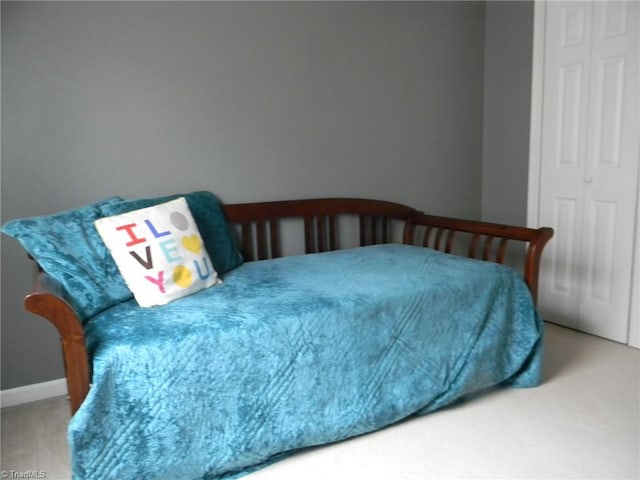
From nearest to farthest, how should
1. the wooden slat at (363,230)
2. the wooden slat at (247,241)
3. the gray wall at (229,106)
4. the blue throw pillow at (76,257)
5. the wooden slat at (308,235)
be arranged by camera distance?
1. the blue throw pillow at (76,257)
2. the gray wall at (229,106)
3. the wooden slat at (247,241)
4. the wooden slat at (308,235)
5. the wooden slat at (363,230)

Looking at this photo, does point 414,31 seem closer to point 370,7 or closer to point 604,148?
point 370,7

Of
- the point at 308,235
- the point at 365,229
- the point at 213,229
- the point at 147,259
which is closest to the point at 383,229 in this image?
the point at 365,229

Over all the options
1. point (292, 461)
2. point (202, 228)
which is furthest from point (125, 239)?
point (292, 461)

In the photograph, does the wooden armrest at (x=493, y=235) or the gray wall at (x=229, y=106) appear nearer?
the gray wall at (x=229, y=106)

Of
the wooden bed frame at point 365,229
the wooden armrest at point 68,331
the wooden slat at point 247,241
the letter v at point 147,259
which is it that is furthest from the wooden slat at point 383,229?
the wooden armrest at point 68,331

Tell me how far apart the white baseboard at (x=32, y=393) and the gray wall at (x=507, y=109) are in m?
2.53

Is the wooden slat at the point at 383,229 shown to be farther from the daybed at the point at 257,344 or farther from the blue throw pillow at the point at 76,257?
A: the blue throw pillow at the point at 76,257

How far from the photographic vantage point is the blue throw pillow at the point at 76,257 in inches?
64.8

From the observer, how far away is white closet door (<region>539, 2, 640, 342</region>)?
255 cm

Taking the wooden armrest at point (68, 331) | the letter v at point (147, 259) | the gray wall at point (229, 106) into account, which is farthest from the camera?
the gray wall at point (229, 106)

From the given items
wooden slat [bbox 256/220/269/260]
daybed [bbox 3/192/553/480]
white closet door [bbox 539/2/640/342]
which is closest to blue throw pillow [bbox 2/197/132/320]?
daybed [bbox 3/192/553/480]

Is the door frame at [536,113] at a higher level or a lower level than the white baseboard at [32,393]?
higher

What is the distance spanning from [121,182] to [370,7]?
1.54 meters

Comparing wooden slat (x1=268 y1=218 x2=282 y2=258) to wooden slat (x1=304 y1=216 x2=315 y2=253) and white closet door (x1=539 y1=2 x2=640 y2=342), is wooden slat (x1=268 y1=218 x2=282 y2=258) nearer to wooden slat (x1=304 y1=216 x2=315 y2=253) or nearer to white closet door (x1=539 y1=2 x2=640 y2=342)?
wooden slat (x1=304 y1=216 x2=315 y2=253)
